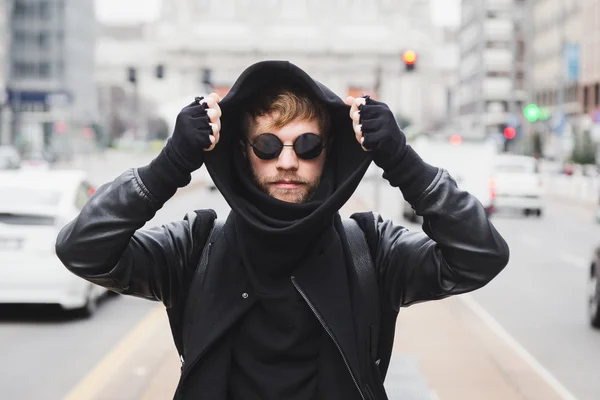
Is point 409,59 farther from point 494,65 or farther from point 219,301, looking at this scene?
point 494,65

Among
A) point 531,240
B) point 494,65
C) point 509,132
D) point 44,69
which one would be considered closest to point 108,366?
point 531,240

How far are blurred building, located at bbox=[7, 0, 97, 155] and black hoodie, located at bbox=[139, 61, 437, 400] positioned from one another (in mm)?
89755

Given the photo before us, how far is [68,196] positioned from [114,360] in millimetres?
3110

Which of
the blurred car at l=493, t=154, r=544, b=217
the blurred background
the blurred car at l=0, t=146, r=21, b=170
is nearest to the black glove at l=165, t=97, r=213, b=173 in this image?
the blurred background

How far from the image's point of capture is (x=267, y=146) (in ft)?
8.59

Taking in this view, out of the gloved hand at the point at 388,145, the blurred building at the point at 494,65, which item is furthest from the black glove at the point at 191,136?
the blurred building at the point at 494,65

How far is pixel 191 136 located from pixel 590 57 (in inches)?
2938

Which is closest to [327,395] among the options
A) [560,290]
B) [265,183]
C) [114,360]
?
[265,183]

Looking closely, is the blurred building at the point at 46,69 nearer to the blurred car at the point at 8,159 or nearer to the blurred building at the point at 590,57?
the blurred car at the point at 8,159

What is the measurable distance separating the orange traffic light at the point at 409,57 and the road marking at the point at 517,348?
1192 cm

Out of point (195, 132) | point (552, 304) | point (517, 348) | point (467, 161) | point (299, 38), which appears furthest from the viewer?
point (299, 38)

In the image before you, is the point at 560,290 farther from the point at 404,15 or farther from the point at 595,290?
the point at 404,15

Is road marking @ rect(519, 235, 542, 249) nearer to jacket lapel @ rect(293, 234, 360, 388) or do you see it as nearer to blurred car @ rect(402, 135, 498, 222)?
blurred car @ rect(402, 135, 498, 222)

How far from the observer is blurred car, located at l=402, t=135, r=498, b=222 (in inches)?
945
